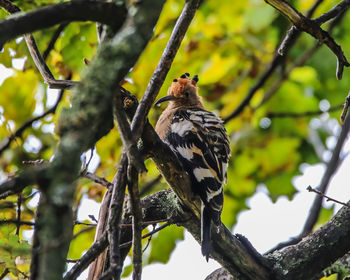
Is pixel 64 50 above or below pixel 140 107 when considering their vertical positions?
above

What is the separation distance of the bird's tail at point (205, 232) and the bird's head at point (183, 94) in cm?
253

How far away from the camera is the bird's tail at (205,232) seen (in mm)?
3443

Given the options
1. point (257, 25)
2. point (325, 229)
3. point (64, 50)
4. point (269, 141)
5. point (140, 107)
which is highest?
point (257, 25)

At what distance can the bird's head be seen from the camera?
6.11m

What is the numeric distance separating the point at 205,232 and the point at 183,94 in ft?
9.48

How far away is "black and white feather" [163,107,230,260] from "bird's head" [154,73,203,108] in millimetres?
785

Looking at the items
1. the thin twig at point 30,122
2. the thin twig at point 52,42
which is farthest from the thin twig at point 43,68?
the thin twig at point 30,122

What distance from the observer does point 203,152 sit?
4363 millimetres

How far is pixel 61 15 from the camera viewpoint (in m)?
1.91

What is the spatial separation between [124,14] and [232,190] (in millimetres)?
6571

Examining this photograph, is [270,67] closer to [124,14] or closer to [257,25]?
[257,25]

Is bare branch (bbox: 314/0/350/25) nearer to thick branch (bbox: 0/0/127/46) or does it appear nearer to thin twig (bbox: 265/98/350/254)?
thick branch (bbox: 0/0/127/46)

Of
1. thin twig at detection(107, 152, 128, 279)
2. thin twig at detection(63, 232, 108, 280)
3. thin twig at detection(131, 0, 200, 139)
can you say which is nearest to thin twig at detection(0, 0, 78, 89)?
thin twig at detection(131, 0, 200, 139)

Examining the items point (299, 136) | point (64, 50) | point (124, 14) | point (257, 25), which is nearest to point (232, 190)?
point (299, 136)
